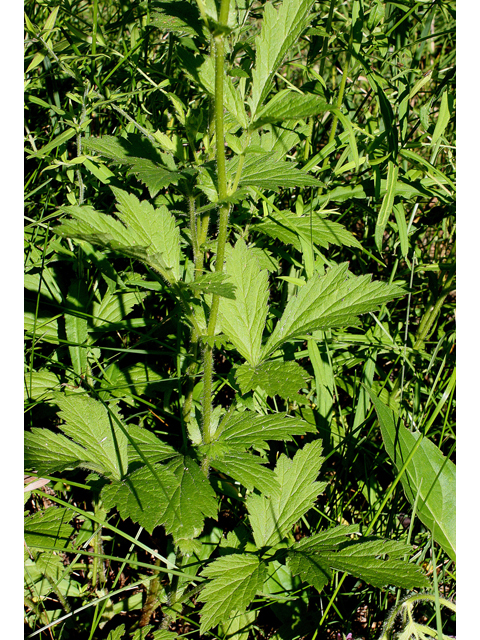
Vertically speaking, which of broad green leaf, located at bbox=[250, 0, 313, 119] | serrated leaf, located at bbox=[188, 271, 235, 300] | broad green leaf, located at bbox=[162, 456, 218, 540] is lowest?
broad green leaf, located at bbox=[162, 456, 218, 540]

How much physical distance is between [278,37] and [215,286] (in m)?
0.72

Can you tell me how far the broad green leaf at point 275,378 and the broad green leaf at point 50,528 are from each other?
88 cm

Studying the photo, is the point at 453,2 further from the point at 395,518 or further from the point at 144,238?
the point at 395,518

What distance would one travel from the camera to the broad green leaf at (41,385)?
2.03 m

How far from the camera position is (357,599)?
1826 mm

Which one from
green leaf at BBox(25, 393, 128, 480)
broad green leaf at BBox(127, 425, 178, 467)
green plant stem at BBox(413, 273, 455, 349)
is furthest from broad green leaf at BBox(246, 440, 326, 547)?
green plant stem at BBox(413, 273, 455, 349)

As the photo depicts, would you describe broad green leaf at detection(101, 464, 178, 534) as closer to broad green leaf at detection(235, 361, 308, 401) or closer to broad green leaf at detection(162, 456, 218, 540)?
broad green leaf at detection(162, 456, 218, 540)

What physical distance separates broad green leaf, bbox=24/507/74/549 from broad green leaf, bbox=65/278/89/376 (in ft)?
1.92

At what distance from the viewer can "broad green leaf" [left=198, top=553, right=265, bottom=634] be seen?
4.74 feet

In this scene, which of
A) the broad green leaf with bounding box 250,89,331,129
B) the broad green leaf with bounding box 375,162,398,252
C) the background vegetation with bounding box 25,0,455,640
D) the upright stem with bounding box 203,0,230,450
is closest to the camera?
the upright stem with bounding box 203,0,230,450

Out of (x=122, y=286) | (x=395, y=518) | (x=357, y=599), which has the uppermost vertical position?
(x=122, y=286)

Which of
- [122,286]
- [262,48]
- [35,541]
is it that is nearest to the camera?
[262,48]

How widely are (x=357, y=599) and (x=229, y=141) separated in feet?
5.49

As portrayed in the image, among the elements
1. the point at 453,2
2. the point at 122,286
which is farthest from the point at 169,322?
the point at 453,2
